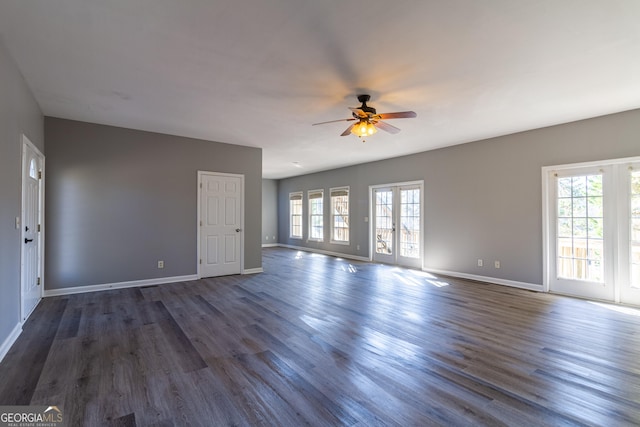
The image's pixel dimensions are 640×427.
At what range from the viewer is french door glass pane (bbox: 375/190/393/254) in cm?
760

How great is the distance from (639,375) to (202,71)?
180 inches

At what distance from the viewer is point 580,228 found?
15.2 ft

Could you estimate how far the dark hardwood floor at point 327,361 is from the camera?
1.93 metres

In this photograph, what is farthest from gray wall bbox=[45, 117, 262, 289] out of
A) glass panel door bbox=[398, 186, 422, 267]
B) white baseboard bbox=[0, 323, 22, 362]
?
glass panel door bbox=[398, 186, 422, 267]

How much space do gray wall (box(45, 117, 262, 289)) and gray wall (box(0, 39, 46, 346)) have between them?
1.38 meters

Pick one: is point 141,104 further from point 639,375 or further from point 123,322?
point 639,375

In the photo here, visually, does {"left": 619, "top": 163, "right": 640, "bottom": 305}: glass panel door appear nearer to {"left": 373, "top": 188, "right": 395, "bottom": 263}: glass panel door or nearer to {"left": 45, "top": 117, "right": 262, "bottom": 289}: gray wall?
{"left": 373, "top": 188, "right": 395, "bottom": 263}: glass panel door

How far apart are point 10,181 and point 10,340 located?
1458 mm

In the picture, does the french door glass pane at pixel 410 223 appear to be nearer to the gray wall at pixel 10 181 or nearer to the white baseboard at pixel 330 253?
the white baseboard at pixel 330 253

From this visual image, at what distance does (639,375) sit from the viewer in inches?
93.0

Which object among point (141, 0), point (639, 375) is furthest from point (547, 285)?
point (141, 0)

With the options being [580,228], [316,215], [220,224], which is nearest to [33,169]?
[220,224]

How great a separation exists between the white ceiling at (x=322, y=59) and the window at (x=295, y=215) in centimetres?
599

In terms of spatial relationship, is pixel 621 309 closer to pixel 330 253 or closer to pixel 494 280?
pixel 494 280
